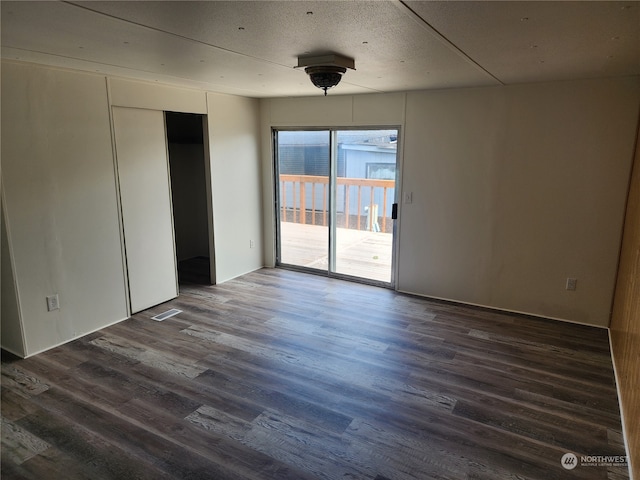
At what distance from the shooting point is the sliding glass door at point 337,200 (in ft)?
16.2

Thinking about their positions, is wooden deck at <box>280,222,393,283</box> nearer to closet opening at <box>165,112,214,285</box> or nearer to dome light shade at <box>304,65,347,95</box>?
closet opening at <box>165,112,214,285</box>

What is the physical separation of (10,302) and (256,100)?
11.4 ft

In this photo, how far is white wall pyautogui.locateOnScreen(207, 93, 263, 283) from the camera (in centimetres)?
482

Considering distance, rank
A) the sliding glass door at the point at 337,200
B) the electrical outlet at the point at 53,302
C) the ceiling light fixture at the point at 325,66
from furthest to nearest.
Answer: the sliding glass door at the point at 337,200, the electrical outlet at the point at 53,302, the ceiling light fixture at the point at 325,66

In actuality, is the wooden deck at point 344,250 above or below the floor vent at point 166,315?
above

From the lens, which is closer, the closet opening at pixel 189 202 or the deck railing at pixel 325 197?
the deck railing at pixel 325 197

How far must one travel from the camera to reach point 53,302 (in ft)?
11.2

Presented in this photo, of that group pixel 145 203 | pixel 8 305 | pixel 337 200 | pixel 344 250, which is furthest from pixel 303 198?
pixel 8 305

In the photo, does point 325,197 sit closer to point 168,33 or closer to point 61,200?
point 61,200

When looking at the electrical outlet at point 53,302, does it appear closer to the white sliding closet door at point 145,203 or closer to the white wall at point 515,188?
the white sliding closet door at point 145,203

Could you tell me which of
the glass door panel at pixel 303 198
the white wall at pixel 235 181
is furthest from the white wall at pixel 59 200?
the glass door panel at pixel 303 198

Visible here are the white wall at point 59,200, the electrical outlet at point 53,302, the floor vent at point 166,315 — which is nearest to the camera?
the white wall at point 59,200

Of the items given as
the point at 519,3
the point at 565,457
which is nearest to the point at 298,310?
the point at 565,457

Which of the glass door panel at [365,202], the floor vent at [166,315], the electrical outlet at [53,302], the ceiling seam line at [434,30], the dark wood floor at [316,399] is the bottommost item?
the dark wood floor at [316,399]
